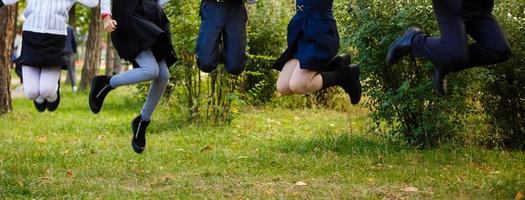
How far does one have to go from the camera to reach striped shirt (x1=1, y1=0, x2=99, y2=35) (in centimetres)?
734

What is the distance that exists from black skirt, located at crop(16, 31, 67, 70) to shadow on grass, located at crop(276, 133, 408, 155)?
10.6 ft

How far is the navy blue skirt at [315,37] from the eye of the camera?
21.9 ft

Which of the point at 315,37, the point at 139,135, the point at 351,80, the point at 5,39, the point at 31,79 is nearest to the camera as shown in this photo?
the point at 315,37

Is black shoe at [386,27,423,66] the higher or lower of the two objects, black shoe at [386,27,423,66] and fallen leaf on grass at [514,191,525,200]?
the higher

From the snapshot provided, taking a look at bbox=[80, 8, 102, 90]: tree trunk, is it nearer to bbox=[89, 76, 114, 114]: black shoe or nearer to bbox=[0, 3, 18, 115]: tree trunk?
bbox=[0, 3, 18, 115]: tree trunk

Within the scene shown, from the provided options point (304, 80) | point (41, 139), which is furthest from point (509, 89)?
point (41, 139)

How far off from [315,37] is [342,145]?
3.30 m

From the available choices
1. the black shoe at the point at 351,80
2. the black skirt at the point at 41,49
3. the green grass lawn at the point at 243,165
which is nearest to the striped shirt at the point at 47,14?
the black skirt at the point at 41,49

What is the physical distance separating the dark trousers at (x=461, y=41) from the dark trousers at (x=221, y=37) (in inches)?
62.5

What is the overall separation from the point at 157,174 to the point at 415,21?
3.26 meters

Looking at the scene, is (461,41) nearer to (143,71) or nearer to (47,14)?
(143,71)

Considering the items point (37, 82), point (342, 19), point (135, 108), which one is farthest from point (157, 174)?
point (135, 108)

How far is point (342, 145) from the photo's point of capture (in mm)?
9750

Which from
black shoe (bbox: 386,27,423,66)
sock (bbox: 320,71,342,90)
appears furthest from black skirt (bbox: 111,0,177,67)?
black shoe (bbox: 386,27,423,66)
